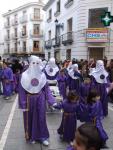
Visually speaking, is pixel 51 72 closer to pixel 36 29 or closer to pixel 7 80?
pixel 7 80

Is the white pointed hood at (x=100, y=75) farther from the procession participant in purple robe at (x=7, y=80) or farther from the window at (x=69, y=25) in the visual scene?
the window at (x=69, y=25)

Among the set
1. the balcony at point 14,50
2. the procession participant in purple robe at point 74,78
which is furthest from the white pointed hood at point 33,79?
the balcony at point 14,50

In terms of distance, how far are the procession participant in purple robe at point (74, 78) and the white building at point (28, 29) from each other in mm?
49772

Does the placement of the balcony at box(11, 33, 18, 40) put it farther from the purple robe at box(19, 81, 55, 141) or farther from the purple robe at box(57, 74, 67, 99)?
the purple robe at box(19, 81, 55, 141)

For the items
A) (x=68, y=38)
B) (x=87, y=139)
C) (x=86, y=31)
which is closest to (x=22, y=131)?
(x=87, y=139)

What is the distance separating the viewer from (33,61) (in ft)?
23.8

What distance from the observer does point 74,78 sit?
1298cm

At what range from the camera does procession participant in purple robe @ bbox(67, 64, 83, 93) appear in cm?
1292

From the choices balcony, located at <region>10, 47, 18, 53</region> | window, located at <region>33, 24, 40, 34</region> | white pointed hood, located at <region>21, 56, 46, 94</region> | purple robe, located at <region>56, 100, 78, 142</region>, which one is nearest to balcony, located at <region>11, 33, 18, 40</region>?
balcony, located at <region>10, 47, 18, 53</region>

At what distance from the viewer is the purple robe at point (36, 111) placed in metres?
7.16

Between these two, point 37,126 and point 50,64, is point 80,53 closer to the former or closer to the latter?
point 50,64

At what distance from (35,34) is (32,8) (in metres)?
4.50

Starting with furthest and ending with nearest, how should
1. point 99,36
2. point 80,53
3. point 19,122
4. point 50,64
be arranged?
point 80,53 → point 99,36 → point 50,64 → point 19,122

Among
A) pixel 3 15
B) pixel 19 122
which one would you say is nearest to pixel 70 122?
pixel 19 122
